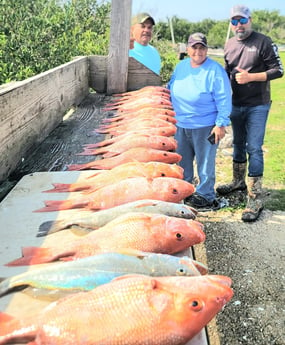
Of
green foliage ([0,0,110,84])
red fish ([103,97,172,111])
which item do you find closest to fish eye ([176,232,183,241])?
red fish ([103,97,172,111])

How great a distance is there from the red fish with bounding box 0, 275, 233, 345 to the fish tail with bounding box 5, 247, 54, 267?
1.44 feet

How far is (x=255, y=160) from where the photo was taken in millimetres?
5887

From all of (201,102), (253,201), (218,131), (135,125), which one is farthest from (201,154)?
(135,125)

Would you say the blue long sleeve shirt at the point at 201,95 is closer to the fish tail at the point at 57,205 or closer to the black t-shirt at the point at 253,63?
the black t-shirt at the point at 253,63

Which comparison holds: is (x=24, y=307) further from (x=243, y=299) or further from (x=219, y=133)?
(x=219, y=133)

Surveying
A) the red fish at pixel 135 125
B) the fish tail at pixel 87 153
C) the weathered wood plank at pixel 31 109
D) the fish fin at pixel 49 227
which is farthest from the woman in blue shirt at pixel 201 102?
the fish fin at pixel 49 227

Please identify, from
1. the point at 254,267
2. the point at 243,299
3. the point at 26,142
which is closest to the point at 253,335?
the point at 243,299

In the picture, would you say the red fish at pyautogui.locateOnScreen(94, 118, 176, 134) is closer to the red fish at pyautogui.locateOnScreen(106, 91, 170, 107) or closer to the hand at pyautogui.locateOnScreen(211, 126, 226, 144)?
the red fish at pyautogui.locateOnScreen(106, 91, 170, 107)

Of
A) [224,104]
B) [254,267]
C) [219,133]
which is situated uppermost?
[224,104]

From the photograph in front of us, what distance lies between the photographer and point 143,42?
627cm

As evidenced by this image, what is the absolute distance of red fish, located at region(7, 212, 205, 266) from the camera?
2.01m

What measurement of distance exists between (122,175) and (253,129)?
337cm

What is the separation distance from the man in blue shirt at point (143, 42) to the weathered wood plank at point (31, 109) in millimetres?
1264

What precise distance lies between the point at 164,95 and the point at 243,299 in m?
2.63
